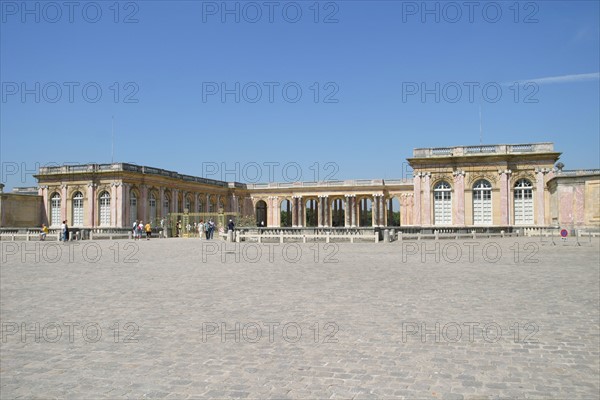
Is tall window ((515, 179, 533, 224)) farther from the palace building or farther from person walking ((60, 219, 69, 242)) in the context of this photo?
person walking ((60, 219, 69, 242))

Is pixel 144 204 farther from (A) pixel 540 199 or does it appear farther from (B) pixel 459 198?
(A) pixel 540 199

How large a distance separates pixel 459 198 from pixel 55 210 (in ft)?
112

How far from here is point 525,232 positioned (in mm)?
31500

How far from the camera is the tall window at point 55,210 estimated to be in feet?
142

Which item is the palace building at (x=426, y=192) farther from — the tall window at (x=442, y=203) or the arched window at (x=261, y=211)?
the arched window at (x=261, y=211)

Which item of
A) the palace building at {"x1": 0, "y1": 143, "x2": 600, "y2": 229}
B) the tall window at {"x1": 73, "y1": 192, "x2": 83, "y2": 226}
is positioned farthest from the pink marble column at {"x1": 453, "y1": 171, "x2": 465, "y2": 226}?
the tall window at {"x1": 73, "y1": 192, "x2": 83, "y2": 226}

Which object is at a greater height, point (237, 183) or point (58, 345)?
point (237, 183)

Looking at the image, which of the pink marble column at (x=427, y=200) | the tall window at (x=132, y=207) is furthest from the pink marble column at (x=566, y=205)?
the tall window at (x=132, y=207)

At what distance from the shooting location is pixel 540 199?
110ft

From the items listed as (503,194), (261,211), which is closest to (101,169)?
(261,211)

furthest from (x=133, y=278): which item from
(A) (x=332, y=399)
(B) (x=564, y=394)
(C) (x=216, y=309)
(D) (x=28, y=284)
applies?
(B) (x=564, y=394)

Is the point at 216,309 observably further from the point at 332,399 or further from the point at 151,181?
the point at 151,181

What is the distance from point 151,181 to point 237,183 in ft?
58.6

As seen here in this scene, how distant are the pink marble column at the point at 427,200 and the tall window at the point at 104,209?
1023 inches
